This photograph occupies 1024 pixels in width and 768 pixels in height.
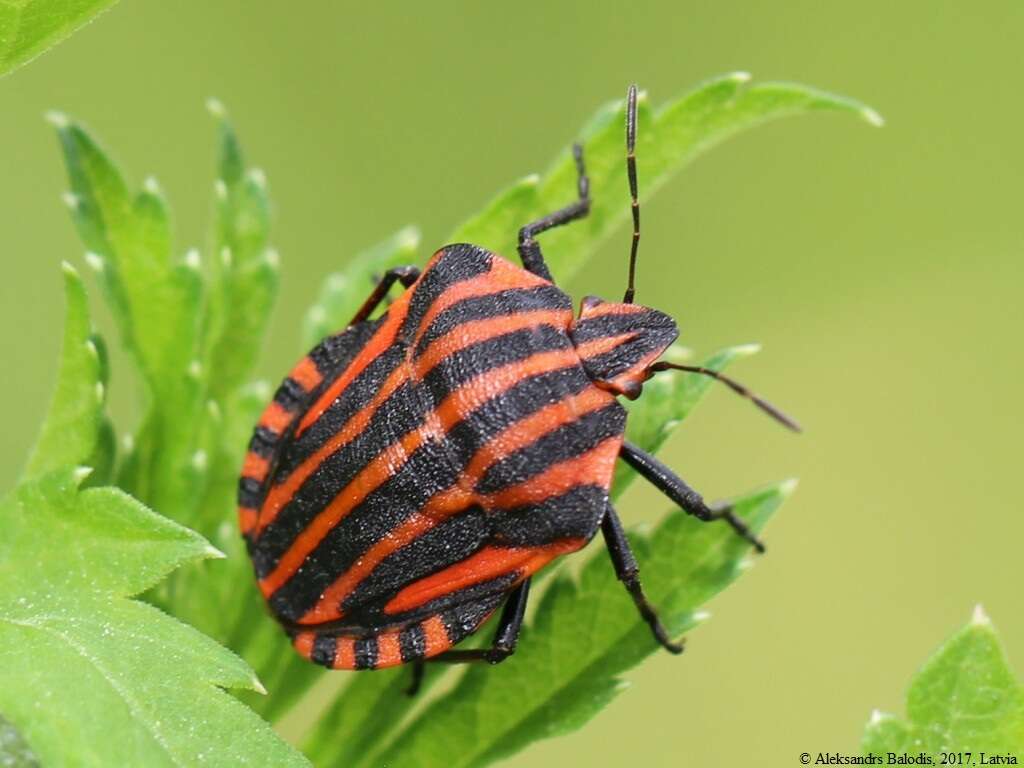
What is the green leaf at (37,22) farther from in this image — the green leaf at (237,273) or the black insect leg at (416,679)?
the black insect leg at (416,679)

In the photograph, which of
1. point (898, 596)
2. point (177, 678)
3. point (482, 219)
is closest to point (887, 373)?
point (898, 596)

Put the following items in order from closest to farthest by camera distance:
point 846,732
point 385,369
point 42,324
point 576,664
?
point 576,664 → point 385,369 → point 846,732 → point 42,324

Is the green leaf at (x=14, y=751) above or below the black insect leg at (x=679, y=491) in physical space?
below

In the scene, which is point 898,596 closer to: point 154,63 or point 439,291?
point 439,291

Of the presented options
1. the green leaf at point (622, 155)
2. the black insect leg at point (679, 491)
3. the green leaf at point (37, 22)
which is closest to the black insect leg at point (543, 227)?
the green leaf at point (622, 155)

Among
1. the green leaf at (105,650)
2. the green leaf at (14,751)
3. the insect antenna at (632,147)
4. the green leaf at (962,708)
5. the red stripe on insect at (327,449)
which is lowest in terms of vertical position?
the green leaf at (962,708)

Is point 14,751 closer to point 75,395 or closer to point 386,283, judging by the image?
point 75,395
